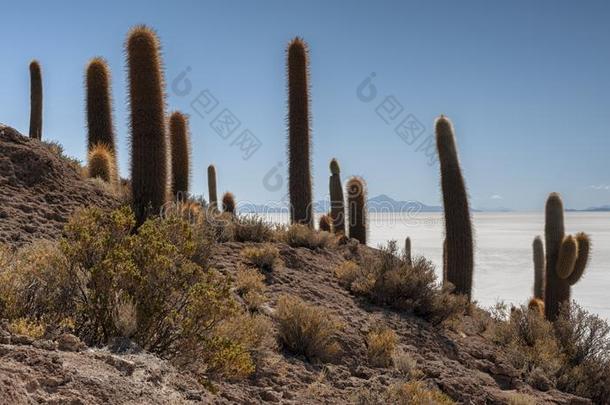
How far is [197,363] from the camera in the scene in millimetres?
6004

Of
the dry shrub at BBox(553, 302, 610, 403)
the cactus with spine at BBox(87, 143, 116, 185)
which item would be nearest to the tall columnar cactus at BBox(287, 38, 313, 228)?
the cactus with spine at BBox(87, 143, 116, 185)

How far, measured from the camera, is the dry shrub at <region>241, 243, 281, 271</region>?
10891mm

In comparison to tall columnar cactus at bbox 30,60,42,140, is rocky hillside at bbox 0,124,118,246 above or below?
below

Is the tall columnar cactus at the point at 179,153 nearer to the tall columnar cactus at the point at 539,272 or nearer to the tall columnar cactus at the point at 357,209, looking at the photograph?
the tall columnar cactus at the point at 357,209

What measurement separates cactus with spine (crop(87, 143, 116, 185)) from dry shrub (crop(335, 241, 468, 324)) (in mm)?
6034

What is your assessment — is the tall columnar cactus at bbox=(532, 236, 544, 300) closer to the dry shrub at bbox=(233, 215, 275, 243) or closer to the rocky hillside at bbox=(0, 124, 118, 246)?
the dry shrub at bbox=(233, 215, 275, 243)

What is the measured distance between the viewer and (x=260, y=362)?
7.07m

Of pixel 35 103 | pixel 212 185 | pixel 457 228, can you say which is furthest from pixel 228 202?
pixel 457 228

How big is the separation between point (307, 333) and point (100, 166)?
8427mm

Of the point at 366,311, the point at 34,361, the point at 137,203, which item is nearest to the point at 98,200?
the point at 137,203

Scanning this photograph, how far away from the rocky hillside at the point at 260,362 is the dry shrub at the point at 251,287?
152 mm

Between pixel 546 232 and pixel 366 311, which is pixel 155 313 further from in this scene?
pixel 546 232

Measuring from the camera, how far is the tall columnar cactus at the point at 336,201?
1873cm

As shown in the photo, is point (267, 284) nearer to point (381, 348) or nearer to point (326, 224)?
point (381, 348)
